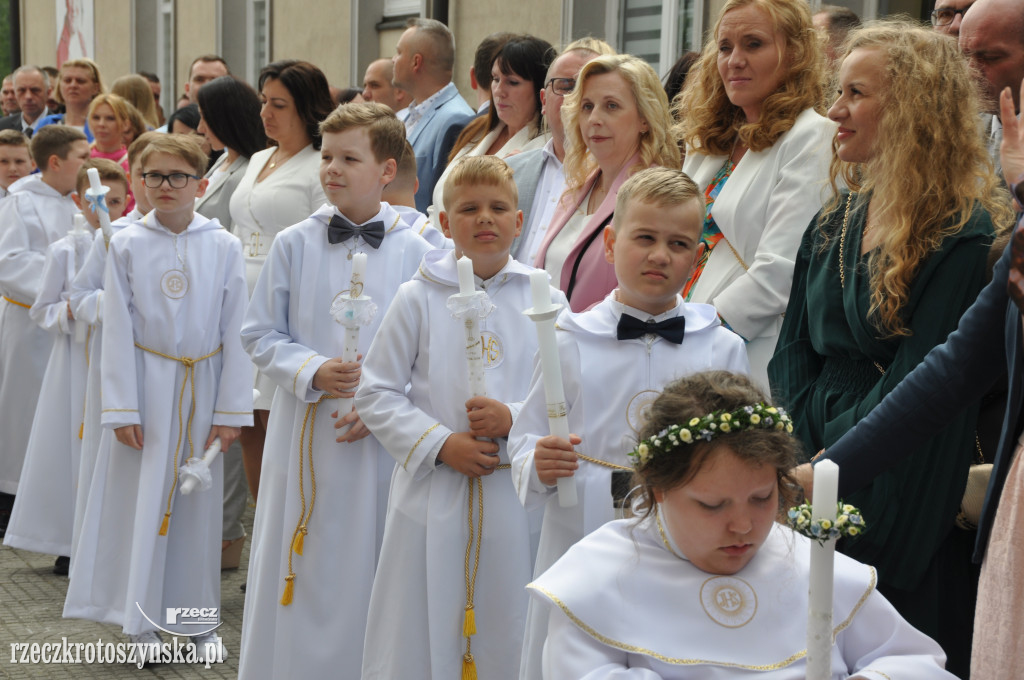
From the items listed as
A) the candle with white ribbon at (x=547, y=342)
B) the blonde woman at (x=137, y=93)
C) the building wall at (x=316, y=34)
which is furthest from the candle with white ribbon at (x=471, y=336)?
the building wall at (x=316, y=34)

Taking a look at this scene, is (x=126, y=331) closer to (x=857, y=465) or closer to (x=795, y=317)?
(x=795, y=317)

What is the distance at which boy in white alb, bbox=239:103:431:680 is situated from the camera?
14.7ft

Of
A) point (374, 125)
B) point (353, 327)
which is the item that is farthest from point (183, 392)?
point (374, 125)

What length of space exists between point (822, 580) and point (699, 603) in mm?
579

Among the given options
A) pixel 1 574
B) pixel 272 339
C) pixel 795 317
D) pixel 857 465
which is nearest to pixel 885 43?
pixel 795 317

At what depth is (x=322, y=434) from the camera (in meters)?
4.55

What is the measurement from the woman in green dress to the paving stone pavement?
9.69 feet

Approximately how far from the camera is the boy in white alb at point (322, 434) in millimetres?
4480

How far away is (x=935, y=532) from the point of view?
3182 mm

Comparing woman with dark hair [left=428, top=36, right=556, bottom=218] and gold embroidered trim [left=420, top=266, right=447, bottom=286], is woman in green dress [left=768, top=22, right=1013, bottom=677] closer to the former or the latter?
gold embroidered trim [left=420, top=266, right=447, bottom=286]

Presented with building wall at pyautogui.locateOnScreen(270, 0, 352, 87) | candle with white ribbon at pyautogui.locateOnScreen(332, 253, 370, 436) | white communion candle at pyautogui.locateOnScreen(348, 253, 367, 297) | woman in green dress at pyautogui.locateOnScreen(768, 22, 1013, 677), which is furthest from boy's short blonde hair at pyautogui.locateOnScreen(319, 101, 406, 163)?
building wall at pyautogui.locateOnScreen(270, 0, 352, 87)

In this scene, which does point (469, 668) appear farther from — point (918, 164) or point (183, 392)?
point (183, 392)

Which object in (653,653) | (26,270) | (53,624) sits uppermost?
(653,653)

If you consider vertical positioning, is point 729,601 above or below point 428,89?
below
